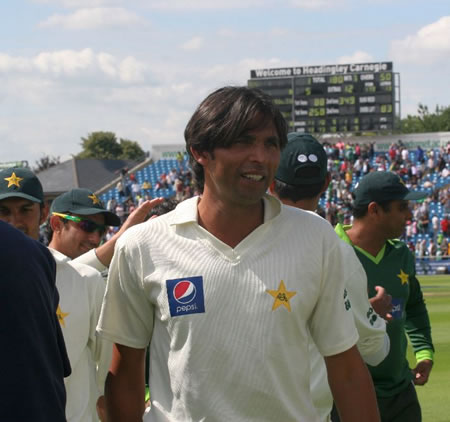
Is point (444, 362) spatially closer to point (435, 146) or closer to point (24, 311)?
point (24, 311)

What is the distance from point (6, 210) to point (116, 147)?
4352 inches

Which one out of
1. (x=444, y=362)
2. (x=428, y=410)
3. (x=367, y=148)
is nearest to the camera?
(x=428, y=410)

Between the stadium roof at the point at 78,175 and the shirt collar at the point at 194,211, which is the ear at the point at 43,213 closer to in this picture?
the shirt collar at the point at 194,211

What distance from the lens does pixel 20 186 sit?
4809 mm

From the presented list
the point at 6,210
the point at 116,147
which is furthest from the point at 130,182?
the point at 116,147

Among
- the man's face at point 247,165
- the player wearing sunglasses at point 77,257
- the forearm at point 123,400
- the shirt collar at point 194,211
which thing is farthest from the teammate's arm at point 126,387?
the player wearing sunglasses at point 77,257

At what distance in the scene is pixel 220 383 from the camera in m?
3.16

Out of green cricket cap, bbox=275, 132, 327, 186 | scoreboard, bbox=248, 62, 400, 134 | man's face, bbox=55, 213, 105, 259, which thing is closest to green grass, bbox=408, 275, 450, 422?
man's face, bbox=55, 213, 105, 259

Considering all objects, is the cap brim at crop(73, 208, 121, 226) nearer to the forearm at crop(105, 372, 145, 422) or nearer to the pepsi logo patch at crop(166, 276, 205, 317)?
the forearm at crop(105, 372, 145, 422)

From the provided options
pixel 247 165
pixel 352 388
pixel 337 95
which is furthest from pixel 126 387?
pixel 337 95

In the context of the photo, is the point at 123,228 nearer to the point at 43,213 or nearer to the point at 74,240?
the point at 43,213

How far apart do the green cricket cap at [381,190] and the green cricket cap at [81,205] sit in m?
1.51

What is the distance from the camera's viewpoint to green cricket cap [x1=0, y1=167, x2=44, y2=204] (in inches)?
189

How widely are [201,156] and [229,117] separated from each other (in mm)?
210
